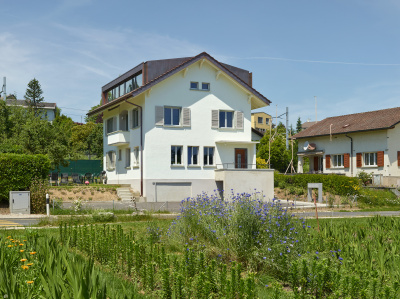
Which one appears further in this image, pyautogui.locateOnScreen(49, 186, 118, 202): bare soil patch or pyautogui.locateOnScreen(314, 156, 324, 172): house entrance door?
pyautogui.locateOnScreen(314, 156, 324, 172): house entrance door

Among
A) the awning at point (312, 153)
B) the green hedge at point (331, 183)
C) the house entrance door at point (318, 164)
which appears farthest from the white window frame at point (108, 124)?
the house entrance door at point (318, 164)

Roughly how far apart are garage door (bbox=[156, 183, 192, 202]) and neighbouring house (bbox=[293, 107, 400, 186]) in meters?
17.6

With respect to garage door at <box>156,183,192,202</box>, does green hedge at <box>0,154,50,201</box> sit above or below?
above

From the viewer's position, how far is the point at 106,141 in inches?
1598

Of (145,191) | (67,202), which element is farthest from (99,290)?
(145,191)

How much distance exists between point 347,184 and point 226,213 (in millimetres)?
25013

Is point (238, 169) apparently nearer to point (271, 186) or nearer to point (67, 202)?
point (271, 186)

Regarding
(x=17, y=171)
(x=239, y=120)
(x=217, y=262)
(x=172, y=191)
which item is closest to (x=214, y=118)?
(x=239, y=120)

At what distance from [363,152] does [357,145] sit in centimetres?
110

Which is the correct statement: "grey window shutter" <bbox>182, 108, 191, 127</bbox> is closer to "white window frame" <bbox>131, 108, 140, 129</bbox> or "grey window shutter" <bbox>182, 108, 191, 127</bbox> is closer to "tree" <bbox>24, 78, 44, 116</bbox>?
"white window frame" <bbox>131, 108, 140, 129</bbox>

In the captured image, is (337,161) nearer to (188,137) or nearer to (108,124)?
(188,137)

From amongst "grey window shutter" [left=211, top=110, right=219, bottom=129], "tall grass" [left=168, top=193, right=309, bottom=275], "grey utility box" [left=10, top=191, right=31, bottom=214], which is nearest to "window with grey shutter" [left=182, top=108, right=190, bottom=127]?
"grey window shutter" [left=211, top=110, right=219, bottom=129]

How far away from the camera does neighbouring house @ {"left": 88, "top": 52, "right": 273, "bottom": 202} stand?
104ft

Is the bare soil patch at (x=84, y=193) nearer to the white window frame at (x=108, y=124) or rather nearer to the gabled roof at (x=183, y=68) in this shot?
the gabled roof at (x=183, y=68)
